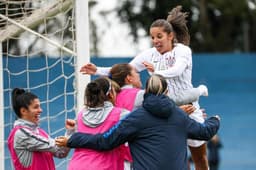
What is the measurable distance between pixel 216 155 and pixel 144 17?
767 cm

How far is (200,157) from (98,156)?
1.19m

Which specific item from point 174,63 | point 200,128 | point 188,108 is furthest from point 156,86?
point 174,63

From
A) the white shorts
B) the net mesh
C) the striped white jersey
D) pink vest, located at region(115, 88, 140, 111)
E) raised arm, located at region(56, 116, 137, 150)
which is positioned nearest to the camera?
raised arm, located at region(56, 116, 137, 150)

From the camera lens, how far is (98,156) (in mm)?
5711

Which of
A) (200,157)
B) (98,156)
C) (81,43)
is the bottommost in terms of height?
(200,157)

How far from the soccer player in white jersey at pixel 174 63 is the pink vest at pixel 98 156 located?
57cm

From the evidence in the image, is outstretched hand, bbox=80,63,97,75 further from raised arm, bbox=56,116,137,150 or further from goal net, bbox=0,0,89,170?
raised arm, bbox=56,116,137,150

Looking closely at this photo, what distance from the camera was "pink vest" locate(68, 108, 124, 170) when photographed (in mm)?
5695

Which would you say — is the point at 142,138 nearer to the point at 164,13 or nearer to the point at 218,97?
the point at 218,97

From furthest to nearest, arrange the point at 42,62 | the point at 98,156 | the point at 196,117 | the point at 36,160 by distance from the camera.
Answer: the point at 42,62 < the point at 196,117 < the point at 36,160 < the point at 98,156

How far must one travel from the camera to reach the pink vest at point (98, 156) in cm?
570

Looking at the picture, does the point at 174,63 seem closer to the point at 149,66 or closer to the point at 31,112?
the point at 149,66

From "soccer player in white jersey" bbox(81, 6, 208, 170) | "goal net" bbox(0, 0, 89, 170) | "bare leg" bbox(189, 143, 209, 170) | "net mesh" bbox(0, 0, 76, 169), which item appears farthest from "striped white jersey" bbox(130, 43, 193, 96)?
Answer: "net mesh" bbox(0, 0, 76, 169)

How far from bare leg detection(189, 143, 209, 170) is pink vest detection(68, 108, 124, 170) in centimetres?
98
